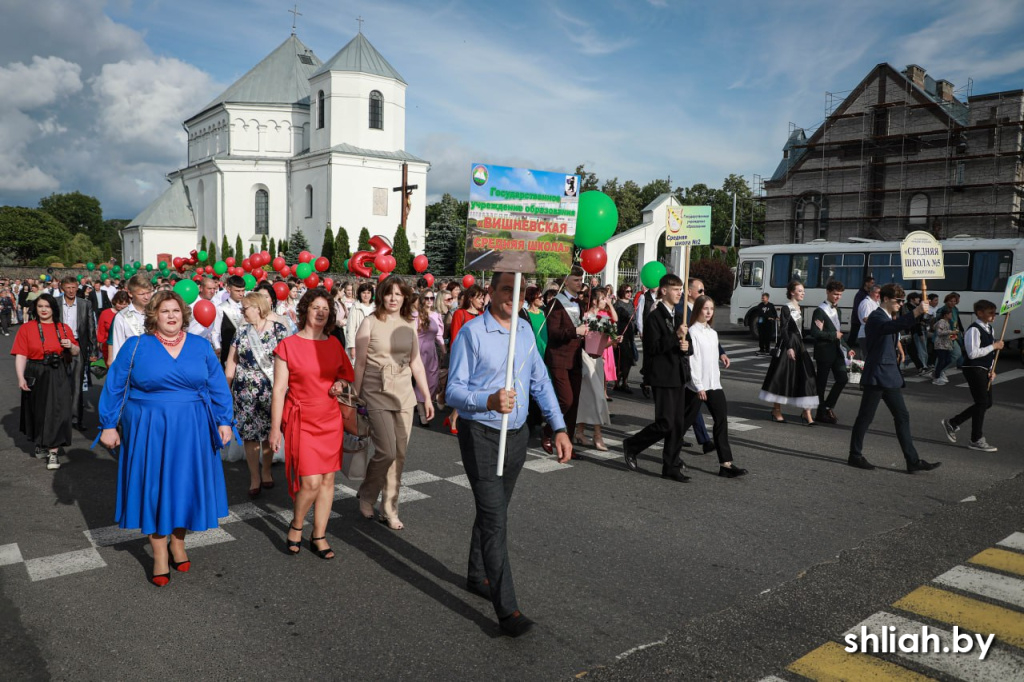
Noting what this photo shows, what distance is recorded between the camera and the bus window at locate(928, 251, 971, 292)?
842 inches

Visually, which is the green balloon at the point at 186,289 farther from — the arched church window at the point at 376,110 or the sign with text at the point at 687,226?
the arched church window at the point at 376,110

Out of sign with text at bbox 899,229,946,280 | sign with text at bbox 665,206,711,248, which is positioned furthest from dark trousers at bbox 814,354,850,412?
sign with text at bbox 665,206,711,248

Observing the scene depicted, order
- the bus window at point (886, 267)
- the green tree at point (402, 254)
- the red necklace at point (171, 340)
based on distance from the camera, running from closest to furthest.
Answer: the red necklace at point (171, 340) → the bus window at point (886, 267) → the green tree at point (402, 254)

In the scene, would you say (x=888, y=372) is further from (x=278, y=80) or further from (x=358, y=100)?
(x=278, y=80)

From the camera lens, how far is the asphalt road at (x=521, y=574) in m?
3.70

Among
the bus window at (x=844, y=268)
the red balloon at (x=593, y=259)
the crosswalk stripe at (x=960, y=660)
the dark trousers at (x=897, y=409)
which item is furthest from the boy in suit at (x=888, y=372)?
the bus window at (x=844, y=268)

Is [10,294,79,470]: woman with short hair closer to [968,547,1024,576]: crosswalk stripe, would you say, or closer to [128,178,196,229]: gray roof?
[968,547,1024,576]: crosswalk stripe

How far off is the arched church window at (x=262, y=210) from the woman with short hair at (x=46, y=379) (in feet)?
182

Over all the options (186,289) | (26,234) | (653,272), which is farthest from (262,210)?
(26,234)

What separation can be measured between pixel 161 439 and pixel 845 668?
12.8ft

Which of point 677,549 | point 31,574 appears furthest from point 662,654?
point 31,574

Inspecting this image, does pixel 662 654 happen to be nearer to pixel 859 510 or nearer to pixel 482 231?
pixel 482 231

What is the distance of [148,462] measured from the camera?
4465 mm

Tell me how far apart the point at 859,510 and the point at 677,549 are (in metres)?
1.99
